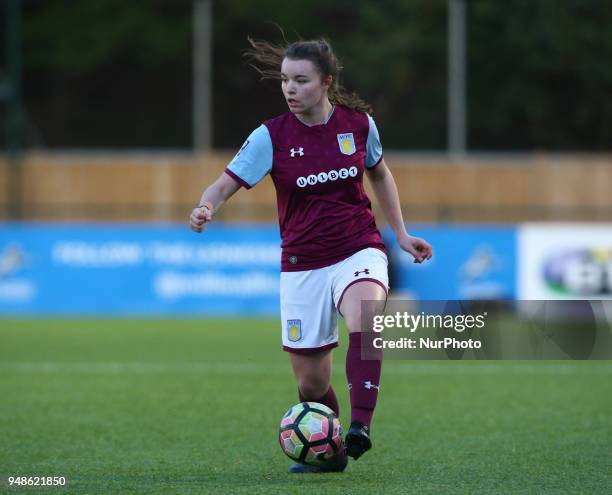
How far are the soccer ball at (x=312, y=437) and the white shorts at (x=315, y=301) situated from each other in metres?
0.32

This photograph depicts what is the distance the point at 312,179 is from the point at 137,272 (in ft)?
40.2

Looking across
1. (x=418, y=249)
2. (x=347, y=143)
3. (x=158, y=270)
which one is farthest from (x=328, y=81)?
(x=158, y=270)

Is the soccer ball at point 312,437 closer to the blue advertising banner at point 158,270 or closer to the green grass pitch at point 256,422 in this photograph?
the green grass pitch at point 256,422

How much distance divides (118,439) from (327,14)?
86.1 ft

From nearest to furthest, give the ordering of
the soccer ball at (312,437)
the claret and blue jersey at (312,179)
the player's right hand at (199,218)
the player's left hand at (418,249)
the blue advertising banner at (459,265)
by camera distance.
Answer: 1. the player's right hand at (199,218)
2. the soccer ball at (312,437)
3. the claret and blue jersey at (312,179)
4. the player's left hand at (418,249)
5. the blue advertising banner at (459,265)

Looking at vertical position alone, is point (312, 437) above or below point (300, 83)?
below

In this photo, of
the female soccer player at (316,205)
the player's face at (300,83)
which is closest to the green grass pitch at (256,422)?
the female soccer player at (316,205)

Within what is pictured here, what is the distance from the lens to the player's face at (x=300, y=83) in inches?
239

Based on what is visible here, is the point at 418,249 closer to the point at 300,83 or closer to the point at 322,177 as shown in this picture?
the point at 322,177

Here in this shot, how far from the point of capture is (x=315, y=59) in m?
6.09


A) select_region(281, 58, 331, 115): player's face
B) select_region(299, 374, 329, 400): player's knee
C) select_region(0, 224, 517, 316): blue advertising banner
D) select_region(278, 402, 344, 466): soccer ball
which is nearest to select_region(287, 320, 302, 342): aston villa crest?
select_region(299, 374, 329, 400): player's knee

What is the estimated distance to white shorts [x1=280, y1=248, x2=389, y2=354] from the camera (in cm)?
614

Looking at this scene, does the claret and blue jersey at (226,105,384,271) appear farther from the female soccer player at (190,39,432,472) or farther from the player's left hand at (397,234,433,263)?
the player's left hand at (397,234,433,263)

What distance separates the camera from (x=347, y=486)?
5.80 metres
